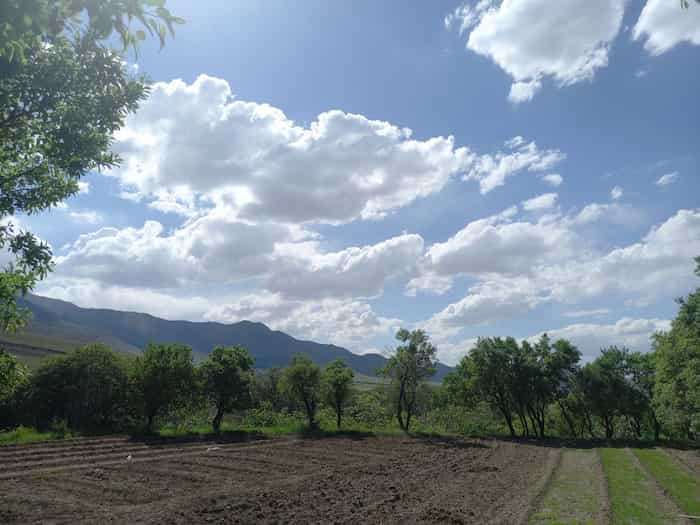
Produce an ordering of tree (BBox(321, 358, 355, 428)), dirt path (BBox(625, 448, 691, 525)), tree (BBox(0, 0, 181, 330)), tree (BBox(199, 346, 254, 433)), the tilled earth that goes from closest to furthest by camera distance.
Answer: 1. tree (BBox(0, 0, 181, 330))
2. the tilled earth
3. dirt path (BBox(625, 448, 691, 525))
4. tree (BBox(199, 346, 254, 433))
5. tree (BBox(321, 358, 355, 428))

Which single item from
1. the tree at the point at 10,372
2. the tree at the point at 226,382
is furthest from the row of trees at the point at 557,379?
the tree at the point at 10,372

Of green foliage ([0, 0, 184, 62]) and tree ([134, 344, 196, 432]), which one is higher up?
green foliage ([0, 0, 184, 62])

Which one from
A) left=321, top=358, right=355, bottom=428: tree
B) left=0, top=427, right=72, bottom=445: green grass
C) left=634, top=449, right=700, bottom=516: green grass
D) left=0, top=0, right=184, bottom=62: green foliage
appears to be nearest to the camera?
left=0, top=0, right=184, bottom=62: green foliage

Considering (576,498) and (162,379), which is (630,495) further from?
(162,379)

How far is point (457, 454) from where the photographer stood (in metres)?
33.2

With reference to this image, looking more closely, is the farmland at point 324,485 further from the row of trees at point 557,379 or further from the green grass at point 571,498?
the row of trees at point 557,379

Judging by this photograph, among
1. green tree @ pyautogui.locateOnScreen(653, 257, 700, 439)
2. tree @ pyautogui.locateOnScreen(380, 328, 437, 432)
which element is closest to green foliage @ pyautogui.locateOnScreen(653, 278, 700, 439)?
green tree @ pyautogui.locateOnScreen(653, 257, 700, 439)

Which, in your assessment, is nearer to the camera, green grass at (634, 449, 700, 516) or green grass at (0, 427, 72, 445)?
green grass at (634, 449, 700, 516)

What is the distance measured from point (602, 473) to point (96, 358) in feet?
156

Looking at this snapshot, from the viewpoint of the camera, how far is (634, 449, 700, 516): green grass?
18239 mm

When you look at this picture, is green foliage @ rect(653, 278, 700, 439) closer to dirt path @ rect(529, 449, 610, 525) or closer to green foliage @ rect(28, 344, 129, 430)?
dirt path @ rect(529, 449, 610, 525)

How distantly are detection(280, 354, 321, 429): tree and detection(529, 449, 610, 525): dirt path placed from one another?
29.7m

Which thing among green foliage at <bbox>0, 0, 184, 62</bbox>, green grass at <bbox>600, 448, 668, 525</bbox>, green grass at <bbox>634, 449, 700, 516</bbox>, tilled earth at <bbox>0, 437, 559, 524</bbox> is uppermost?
green foliage at <bbox>0, 0, 184, 62</bbox>

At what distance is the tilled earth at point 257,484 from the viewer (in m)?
15.3
